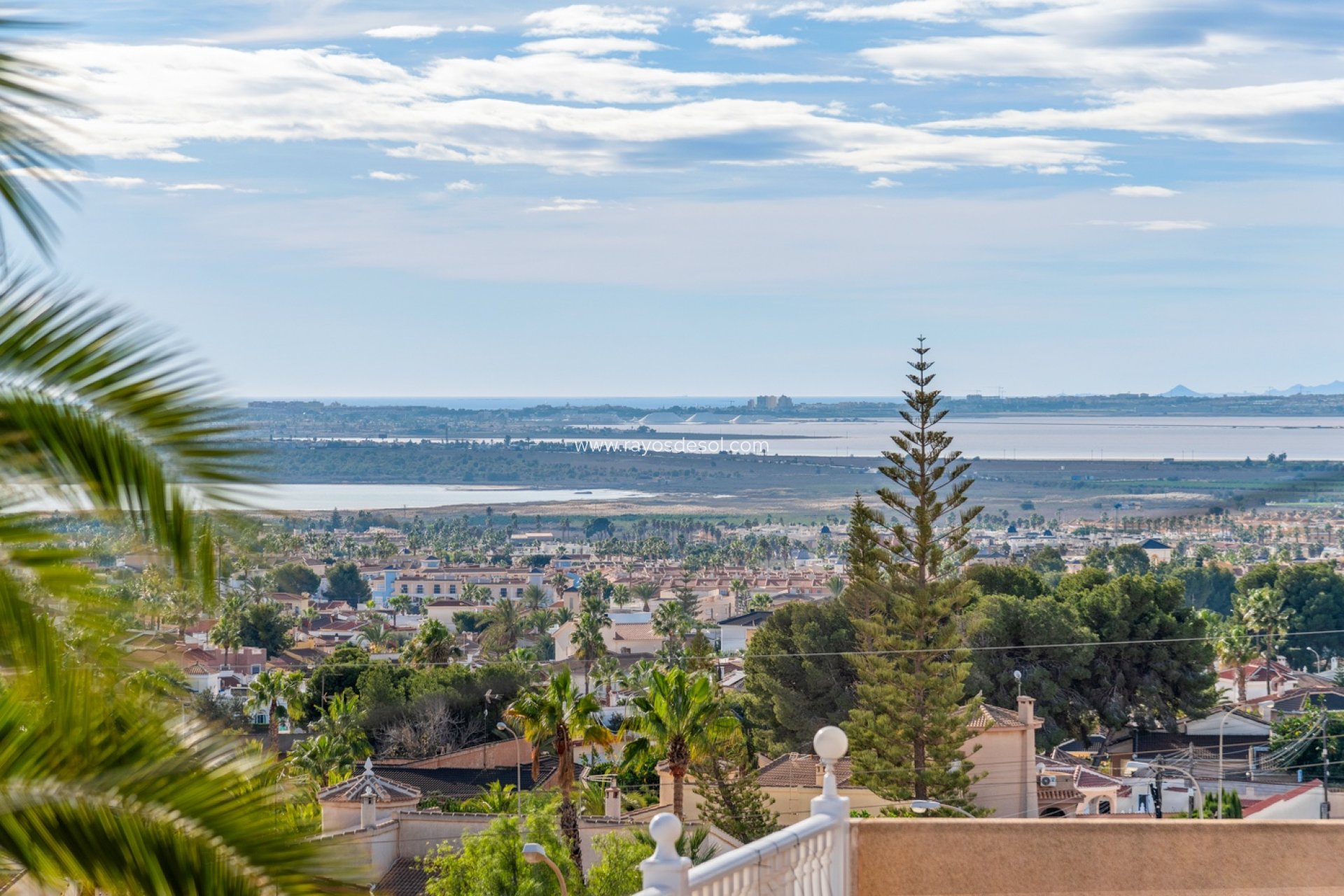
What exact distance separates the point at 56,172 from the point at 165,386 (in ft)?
1.27

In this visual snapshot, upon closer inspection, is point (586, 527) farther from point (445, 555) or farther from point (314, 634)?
point (314, 634)

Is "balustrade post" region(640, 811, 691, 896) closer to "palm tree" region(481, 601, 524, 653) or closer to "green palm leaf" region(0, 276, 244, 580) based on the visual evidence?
"green palm leaf" region(0, 276, 244, 580)

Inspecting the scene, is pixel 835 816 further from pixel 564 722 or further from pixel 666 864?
Answer: pixel 564 722

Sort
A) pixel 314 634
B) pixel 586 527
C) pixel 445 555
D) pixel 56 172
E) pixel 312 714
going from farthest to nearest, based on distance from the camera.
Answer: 1. pixel 586 527
2. pixel 445 555
3. pixel 314 634
4. pixel 312 714
5. pixel 56 172

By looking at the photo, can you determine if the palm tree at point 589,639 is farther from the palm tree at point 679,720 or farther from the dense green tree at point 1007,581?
the palm tree at point 679,720

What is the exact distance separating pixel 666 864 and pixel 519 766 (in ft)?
75.8

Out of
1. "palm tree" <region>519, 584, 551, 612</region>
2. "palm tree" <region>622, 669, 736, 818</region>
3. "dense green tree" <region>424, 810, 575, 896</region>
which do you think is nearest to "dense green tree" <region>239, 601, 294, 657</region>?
"palm tree" <region>519, 584, 551, 612</region>

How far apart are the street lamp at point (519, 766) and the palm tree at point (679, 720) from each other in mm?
2017

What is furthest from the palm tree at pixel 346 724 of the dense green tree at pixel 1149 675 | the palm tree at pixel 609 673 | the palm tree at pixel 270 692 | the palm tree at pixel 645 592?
the palm tree at pixel 645 592

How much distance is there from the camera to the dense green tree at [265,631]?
5116 centimetres

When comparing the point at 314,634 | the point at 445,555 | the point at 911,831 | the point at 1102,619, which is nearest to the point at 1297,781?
the point at 1102,619

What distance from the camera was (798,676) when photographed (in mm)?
30953

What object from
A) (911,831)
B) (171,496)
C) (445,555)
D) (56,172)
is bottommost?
(445,555)

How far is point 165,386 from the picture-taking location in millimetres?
2461
